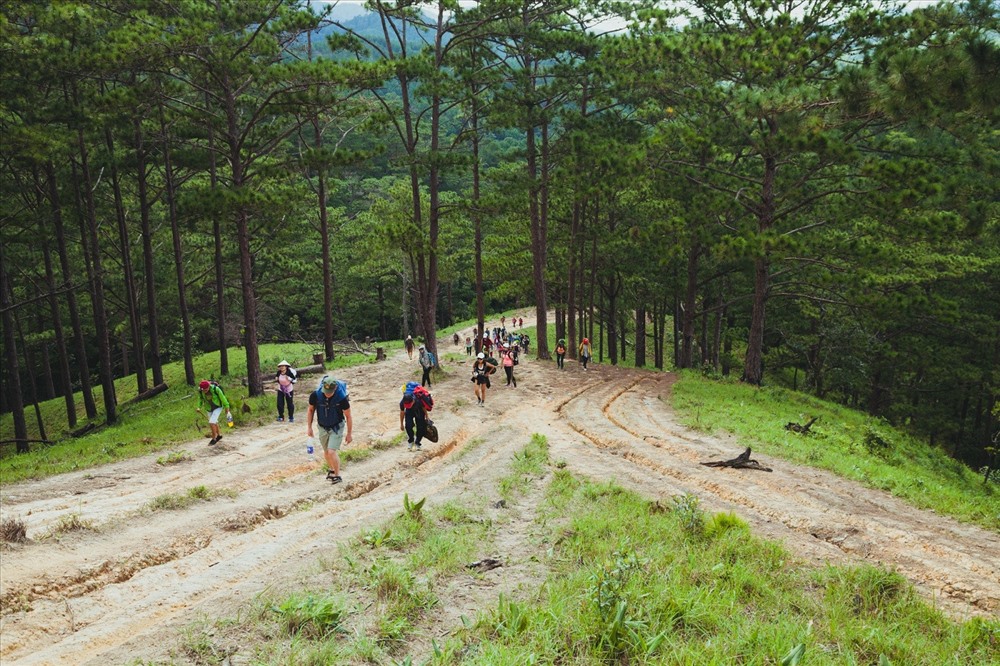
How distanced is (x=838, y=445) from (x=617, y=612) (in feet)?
40.4

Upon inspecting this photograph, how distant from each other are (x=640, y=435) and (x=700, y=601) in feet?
28.7

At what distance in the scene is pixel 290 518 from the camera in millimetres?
8352

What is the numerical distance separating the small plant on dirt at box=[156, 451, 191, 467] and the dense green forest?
22.5 ft

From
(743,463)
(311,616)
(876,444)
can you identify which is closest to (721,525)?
(743,463)

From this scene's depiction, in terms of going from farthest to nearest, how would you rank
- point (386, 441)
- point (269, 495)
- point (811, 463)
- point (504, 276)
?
point (504, 276), point (386, 441), point (811, 463), point (269, 495)

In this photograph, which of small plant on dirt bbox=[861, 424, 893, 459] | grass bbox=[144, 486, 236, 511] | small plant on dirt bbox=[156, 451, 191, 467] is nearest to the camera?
grass bbox=[144, 486, 236, 511]

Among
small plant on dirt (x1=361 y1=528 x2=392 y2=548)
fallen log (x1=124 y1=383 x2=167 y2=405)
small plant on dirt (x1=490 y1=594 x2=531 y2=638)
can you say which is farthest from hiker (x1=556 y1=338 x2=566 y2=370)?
small plant on dirt (x1=490 y1=594 x2=531 y2=638)

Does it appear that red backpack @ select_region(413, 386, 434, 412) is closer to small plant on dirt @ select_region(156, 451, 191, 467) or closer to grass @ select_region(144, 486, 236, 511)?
grass @ select_region(144, 486, 236, 511)

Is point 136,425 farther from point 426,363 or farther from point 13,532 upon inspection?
point 13,532

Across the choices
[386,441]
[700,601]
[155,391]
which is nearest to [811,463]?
[700,601]

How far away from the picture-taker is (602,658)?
4.46 m

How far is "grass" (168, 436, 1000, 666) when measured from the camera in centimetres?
454

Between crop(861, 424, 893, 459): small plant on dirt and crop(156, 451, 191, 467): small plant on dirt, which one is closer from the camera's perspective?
crop(156, 451, 191, 467): small plant on dirt

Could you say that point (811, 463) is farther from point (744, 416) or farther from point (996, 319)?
point (996, 319)
